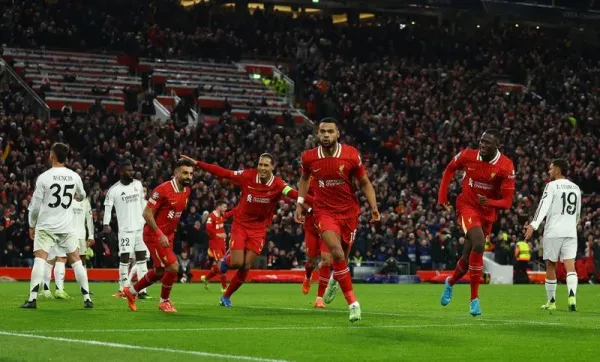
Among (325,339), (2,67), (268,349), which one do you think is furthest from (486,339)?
(2,67)

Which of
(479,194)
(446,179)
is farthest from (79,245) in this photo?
(479,194)

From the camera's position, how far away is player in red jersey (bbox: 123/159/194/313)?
55.9ft

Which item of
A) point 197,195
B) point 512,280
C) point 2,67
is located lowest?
point 512,280

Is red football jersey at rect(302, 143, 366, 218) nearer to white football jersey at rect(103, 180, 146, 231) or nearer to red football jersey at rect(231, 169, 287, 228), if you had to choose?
red football jersey at rect(231, 169, 287, 228)

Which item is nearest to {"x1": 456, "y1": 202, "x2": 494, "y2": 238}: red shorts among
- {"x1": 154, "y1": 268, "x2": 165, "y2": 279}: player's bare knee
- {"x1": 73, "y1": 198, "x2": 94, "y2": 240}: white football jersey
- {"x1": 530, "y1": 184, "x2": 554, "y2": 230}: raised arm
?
{"x1": 530, "y1": 184, "x2": 554, "y2": 230}: raised arm

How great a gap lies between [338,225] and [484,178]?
3001 mm

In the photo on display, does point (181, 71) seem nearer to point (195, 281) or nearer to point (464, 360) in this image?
point (195, 281)

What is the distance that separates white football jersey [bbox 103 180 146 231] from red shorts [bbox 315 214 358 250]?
869cm

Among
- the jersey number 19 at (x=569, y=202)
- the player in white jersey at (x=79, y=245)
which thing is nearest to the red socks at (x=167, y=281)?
the player in white jersey at (x=79, y=245)

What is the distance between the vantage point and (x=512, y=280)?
4053cm

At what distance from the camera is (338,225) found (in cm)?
1530

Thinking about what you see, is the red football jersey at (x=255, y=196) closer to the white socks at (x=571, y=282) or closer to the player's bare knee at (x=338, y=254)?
the player's bare knee at (x=338, y=254)

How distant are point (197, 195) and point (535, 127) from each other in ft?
72.7

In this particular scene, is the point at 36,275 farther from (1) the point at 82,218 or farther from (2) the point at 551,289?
(2) the point at 551,289
